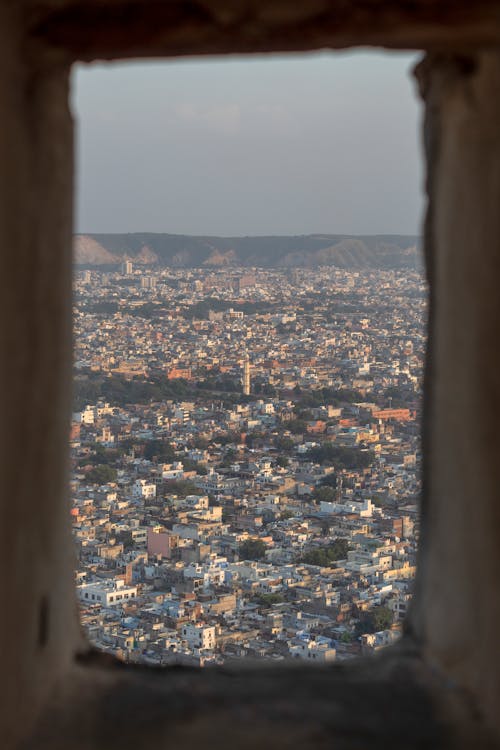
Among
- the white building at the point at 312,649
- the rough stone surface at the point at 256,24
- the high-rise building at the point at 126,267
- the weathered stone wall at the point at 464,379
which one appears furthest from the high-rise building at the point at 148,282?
the rough stone surface at the point at 256,24

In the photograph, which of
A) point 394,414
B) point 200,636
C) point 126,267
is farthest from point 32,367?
point 126,267

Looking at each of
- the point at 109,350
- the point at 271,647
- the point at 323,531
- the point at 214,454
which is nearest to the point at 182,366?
the point at 109,350

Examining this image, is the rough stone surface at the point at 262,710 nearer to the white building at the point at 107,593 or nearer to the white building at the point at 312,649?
the white building at the point at 312,649

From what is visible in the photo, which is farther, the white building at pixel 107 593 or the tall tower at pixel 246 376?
the tall tower at pixel 246 376

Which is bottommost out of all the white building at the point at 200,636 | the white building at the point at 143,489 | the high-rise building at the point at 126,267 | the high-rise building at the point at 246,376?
the white building at the point at 200,636

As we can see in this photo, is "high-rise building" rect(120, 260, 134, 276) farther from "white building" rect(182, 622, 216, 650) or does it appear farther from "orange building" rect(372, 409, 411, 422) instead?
"white building" rect(182, 622, 216, 650)

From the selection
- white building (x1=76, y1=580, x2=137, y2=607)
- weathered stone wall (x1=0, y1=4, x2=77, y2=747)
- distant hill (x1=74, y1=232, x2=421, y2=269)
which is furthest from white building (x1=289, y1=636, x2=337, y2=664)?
distant hill (x1=74, y1=232, x2=421, y2=269)
